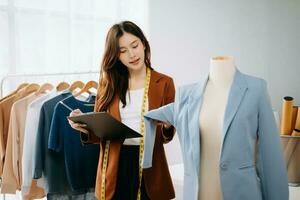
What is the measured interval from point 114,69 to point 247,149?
794 mm

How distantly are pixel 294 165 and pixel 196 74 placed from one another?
1.12 metres

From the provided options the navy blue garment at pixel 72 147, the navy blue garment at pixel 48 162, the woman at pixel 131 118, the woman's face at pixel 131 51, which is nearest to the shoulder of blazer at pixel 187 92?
the woman at pixel 131 118

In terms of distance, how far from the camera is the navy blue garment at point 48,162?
6.54ft

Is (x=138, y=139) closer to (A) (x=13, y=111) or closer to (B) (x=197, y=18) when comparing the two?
(A) (x=13, y=111)

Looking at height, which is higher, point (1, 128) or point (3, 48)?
point (3, 48)

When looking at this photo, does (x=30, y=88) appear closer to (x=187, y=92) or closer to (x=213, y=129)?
(x=187, y=92)

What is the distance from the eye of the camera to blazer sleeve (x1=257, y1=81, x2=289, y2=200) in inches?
49.6

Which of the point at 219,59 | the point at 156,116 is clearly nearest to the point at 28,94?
the point at 156,116

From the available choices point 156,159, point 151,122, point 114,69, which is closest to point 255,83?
point 151,122

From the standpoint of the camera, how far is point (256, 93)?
127 centimetres

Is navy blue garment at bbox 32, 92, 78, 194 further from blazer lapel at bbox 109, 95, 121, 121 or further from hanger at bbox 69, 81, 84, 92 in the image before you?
blazer lapel at bbox 109, 95, 121, 121

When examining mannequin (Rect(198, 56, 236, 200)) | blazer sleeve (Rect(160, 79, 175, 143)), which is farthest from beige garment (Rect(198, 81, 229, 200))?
blazer sleeve (Rect(160, 79, 175, 143))

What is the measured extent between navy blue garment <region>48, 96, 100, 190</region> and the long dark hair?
0.32 m

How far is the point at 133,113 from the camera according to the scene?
171 centimetres
